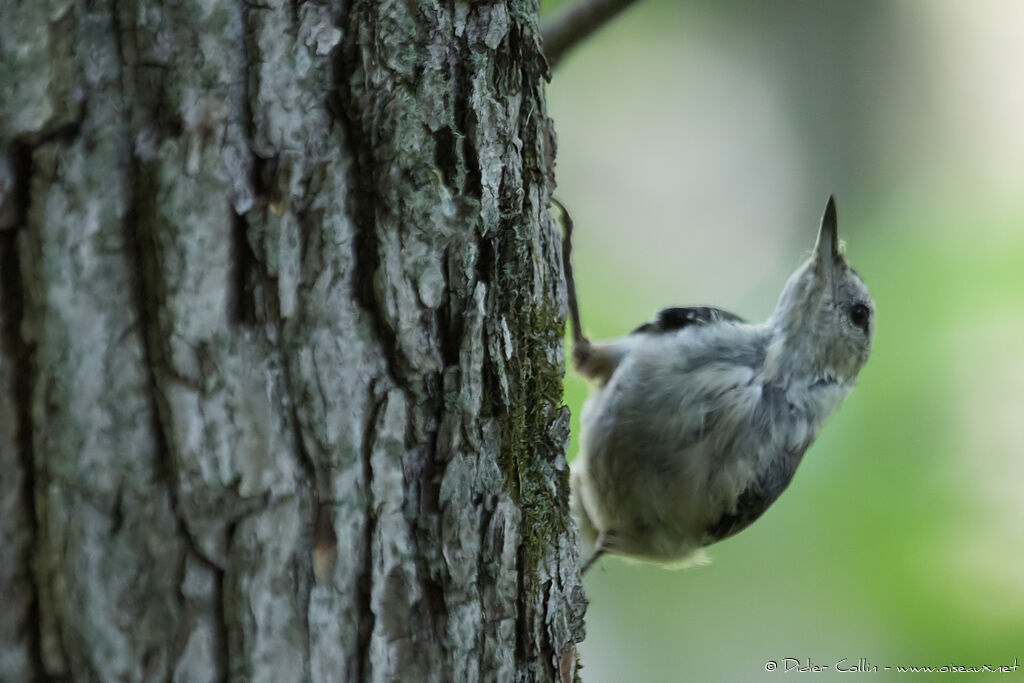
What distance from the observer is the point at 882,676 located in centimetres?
303

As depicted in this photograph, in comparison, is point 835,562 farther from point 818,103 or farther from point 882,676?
point 818,103

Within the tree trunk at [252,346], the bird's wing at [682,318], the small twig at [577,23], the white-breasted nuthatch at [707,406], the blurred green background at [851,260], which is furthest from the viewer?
the blurred green background at [851,260]

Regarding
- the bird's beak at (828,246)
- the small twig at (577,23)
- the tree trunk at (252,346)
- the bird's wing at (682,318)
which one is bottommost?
the tree trunk at (252,346)

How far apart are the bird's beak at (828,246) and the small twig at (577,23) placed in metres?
0.92

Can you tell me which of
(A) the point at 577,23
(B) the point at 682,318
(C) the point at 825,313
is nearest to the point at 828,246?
(C) the point at 825,313

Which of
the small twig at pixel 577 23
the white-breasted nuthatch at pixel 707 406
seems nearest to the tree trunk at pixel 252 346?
the small twig at pixel 577 23

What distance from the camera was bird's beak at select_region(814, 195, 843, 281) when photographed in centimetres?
233

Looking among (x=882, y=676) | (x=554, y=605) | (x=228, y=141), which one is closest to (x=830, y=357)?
(x=882, y=676)

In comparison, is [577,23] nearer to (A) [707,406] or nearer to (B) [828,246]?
(A) [707,406]

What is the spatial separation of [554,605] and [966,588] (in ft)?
6.78

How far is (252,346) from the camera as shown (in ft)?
2.71

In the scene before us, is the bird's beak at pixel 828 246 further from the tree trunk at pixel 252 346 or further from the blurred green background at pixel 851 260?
the tree trunk at pixel 252 346

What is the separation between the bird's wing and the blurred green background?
276 millimetres

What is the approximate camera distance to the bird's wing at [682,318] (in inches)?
88.9
